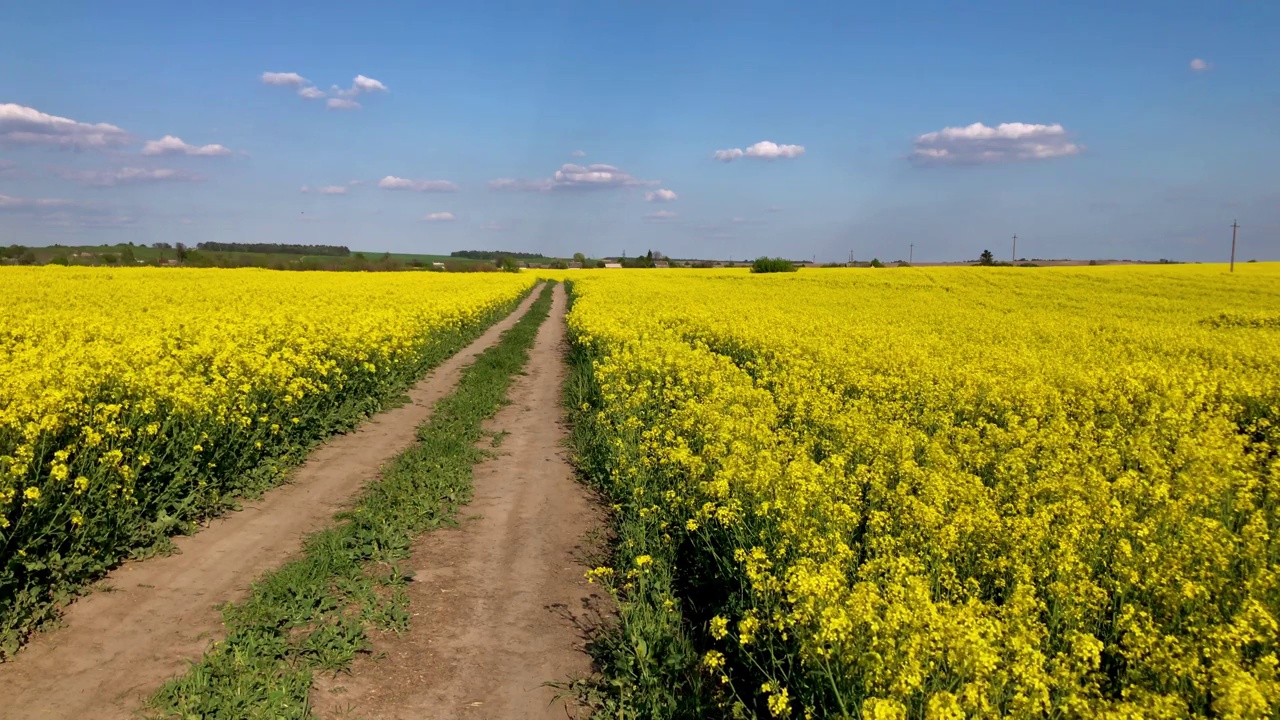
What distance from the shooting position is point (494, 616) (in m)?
5.83

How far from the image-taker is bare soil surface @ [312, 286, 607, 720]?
4.71 metres

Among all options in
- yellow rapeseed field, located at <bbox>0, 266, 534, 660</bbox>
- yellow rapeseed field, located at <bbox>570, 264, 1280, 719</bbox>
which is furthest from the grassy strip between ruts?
yellow rapeseed field, located at <bbox>570, 264, 1280, 719</bbox>

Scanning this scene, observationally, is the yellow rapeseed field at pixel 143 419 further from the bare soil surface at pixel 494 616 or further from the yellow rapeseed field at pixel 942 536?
the yellow rapeseed field at pixel 942 536

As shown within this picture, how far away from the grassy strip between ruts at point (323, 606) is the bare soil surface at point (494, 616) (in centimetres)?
19

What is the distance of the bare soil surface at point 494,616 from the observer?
15.4 feet

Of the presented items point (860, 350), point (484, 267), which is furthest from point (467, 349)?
point (484, 267)

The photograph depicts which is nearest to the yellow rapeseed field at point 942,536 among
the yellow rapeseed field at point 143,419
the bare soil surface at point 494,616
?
the bare soil surface at point 494,616

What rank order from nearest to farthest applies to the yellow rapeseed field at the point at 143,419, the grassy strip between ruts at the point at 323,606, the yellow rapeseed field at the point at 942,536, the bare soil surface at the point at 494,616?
the yellow rapeseed field at the point at 942,536 < the grassy strip between ruts at the point at 323,606 < the bare soil surface at the point at 494,616 < the yellow rapeseed field at the point at 143,419

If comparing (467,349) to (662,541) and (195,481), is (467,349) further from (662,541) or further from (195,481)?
(662,541)

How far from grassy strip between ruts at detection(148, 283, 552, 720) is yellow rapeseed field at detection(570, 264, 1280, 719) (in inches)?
75.2

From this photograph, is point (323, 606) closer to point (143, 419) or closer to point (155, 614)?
point (155, 614)

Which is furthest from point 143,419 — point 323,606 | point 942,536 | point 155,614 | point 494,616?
point 942,536

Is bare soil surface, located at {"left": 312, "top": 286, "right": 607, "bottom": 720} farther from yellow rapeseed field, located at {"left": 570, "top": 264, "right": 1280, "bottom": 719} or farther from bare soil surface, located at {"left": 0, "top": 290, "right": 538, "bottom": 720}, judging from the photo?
bare soil surface, located at {"left": 0, "top": 290, "right": 538, "bottom": 720}

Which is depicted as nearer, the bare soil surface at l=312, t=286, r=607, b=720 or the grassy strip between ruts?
the grassy strip between ruts
